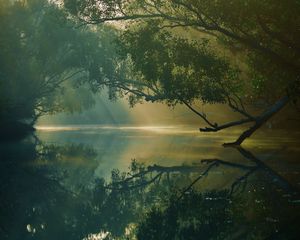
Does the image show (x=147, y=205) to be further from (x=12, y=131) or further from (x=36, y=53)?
(x=12, y=131)

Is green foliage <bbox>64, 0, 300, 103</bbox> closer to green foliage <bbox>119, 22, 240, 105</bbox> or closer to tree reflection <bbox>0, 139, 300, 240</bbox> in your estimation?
green foliage <bbox>119, 22, 240, 105</bbox>

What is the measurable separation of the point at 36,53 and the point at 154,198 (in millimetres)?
56529

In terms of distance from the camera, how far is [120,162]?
34.7 metres

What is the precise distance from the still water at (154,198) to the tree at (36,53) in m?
32.7

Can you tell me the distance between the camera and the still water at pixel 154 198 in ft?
45.9

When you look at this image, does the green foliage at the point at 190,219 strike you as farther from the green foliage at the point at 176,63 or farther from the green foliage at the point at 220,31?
the green foliage at the point at 176,63

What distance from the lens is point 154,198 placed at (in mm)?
19562

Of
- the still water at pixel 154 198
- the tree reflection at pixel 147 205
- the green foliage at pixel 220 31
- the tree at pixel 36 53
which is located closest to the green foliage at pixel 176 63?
the green foliage at pixel 220 31

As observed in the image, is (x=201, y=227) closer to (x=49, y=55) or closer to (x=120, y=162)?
(x=120, y=162)

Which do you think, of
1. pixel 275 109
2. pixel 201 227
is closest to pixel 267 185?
pixel 201 227

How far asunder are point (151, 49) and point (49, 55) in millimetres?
40654

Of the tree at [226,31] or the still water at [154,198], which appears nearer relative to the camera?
the still water at [154,198]

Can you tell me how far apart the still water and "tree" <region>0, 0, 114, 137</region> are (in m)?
32.7

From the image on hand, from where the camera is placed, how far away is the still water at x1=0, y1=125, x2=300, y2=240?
45.9ft
